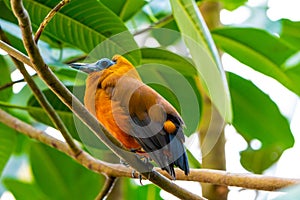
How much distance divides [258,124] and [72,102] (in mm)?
1022

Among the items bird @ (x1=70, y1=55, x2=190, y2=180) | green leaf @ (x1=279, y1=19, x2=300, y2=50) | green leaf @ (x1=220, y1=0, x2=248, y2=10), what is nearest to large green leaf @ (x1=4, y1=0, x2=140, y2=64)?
bird @ (x1=70, y1=55, x2=190, y2=180)

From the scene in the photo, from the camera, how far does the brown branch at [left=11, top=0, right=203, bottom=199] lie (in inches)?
27.5

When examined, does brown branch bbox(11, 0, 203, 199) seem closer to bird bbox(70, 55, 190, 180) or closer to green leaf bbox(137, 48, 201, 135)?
bird bbox(70, 55, 190, 180)

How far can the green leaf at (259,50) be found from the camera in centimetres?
157

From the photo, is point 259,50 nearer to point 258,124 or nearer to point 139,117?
point 258,124

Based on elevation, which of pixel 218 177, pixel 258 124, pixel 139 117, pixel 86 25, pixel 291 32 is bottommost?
pixel 258 124

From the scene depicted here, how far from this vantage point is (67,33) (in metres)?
1.29

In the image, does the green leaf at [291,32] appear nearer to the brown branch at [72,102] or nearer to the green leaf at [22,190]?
the green leaf at [22,190]

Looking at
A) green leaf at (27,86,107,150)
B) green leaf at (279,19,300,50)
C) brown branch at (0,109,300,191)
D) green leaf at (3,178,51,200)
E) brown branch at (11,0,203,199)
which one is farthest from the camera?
green leaf at (279,19,300,50)

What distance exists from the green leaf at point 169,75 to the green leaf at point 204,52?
0.41 meters

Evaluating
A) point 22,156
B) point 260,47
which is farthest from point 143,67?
point 22,156

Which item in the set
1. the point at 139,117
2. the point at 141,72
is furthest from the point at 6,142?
the point at 139,117

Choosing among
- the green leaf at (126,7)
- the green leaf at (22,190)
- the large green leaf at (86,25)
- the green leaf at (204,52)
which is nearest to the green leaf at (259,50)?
the green leaf at (126,7)

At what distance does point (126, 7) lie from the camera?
1.52m
